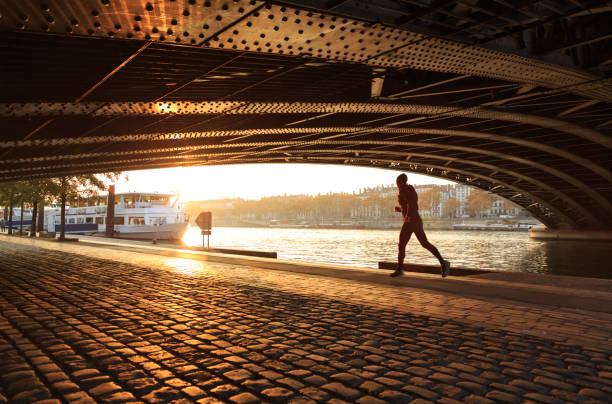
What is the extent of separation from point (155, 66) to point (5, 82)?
8.35 ft

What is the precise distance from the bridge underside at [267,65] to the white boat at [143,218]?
28.4 metres

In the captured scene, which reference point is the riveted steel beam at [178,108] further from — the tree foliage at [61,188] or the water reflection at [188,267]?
the tree foliage at [61,188]

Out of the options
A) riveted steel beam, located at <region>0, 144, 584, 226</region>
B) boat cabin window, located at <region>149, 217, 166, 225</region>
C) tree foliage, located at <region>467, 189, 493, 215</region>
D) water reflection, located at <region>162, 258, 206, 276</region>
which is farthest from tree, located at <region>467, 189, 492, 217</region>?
water reflection, located at <region>162, 258, 206, 276</region>

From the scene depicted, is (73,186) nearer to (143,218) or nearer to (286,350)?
(143,218)

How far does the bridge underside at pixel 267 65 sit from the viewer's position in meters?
5.12

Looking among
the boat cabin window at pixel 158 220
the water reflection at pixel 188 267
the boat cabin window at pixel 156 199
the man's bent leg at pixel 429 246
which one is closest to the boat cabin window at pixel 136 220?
the boat cabin window at pixel 158 220

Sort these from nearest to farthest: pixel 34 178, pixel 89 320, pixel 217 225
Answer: pixel 89 320, pixel 34 178, pixel 217 225

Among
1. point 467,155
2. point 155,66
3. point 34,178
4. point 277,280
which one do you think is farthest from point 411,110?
point 34,178

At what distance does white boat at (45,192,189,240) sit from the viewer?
163ft

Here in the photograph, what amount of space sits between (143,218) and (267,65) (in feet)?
153

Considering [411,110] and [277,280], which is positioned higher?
[411,110]

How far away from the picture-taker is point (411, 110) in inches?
632

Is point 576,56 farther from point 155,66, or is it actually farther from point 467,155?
point 467,155

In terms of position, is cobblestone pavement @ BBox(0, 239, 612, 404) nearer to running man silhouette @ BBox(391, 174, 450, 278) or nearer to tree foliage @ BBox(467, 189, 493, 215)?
running man silhouette @ BBox(391, 174, 450, 278)
